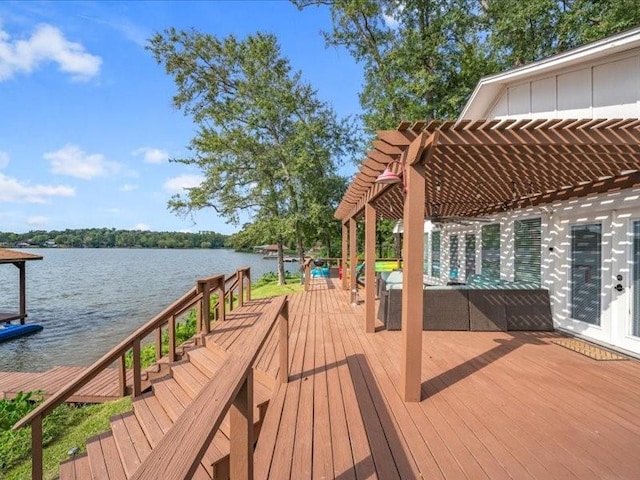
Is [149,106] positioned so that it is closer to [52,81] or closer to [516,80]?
[52,81]

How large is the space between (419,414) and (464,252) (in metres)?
7.21

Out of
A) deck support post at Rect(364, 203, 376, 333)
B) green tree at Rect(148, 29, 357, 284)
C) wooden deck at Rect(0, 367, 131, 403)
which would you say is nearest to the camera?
deck support post at Rect(364, 203, 376, 333)

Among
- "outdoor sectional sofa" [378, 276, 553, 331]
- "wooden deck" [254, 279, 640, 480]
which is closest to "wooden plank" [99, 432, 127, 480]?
"wooden deck" [254, 279, 640, 480]

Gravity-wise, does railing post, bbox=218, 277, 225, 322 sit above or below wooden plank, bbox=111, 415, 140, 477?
above

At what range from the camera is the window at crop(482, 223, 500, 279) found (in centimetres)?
771

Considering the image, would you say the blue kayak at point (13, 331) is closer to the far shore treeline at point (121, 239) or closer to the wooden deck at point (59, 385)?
the wooden deck at point (59, 385)

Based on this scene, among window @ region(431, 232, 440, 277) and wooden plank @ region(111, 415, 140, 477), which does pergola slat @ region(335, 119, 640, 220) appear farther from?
window @ region(431, 232, 440, 277)

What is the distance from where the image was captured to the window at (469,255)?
889cm

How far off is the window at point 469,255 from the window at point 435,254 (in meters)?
1.99

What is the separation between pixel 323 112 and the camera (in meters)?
18.7

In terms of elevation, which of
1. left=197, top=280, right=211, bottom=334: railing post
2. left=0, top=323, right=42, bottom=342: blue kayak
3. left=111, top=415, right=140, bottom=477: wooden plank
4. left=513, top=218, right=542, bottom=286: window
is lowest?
left=0, top=323, right=42, bottom=342: blue kayak

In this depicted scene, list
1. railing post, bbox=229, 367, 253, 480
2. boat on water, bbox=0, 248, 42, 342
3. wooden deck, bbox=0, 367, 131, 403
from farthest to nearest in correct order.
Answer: boat on water, bbox=0, 248, 42, 342, wooden deck, bbox=0, 367, 131, 403, railing post, bbox=229, 367, 253, 480

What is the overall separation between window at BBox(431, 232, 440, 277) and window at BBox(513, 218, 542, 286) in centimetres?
437

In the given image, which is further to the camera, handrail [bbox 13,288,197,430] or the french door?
the french door
